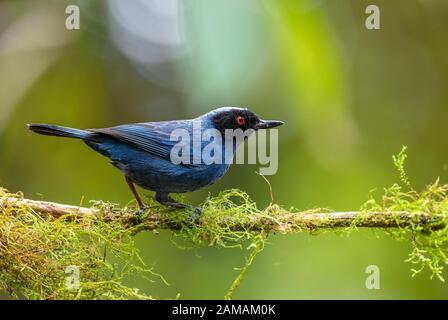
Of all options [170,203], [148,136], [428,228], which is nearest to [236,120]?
[148,136]

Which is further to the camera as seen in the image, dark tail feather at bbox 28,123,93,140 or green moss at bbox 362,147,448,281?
dark tail feather at bbox 28,123,93,140

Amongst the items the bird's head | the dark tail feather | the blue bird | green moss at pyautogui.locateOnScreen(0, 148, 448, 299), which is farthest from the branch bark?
the bird's head

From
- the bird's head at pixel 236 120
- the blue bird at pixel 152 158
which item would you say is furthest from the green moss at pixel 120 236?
the bird's head at pixel 236 120

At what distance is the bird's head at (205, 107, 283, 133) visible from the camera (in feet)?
18.4

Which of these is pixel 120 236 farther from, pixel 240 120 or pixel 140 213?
pixel 240 120

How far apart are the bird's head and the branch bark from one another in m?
1.19

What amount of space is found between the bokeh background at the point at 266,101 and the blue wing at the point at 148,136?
0.40 m

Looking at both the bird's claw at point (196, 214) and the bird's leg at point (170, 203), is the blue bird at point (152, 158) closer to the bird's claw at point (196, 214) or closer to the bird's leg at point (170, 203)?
the bird's leg at point (170, 203)

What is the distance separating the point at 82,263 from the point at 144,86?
5.98m

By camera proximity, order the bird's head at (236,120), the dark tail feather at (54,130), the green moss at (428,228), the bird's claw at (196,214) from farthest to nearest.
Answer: the bird's head at (236,120)
the dark tail feather at (54,130)
the bird's claw at (196,214)
the green moss at (428,228)

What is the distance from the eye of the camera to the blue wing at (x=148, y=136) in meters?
5.18

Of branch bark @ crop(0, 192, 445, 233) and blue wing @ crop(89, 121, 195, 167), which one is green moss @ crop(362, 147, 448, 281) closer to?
branch bark @ crop(0, 192, 445, 233)

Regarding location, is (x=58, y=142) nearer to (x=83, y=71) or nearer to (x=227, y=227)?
(x=83, y=71)

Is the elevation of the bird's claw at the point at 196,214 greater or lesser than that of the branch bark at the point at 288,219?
greater
